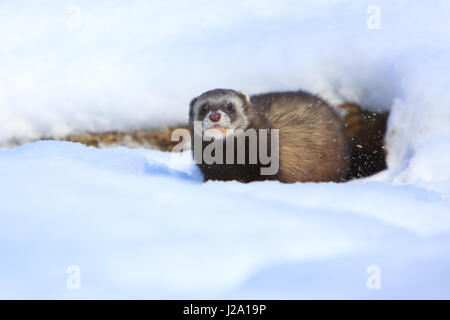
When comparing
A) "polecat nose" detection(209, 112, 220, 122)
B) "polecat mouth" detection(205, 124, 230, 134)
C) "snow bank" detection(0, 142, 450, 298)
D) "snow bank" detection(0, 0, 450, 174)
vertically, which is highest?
"snow bank" detection(0, 0, 450, 174)

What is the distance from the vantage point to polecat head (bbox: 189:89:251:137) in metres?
3.66

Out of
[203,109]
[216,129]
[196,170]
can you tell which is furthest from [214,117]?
[196,170]

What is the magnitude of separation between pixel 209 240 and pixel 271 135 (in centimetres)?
214

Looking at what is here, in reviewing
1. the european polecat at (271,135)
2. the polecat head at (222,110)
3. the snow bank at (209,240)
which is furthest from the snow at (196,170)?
the polecat head at (222,110)

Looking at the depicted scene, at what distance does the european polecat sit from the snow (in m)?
0.35

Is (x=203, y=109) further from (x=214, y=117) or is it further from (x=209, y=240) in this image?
(x=209, y=240)

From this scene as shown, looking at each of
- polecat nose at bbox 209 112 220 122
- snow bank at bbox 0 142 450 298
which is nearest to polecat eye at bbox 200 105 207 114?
polecat nose at bbox 209 112 220 122

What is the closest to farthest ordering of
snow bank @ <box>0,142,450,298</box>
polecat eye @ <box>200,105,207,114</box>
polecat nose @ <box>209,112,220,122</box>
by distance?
snow bank @ <box>0,142,450,298</box>, polecat nose @ <box>209,112,220,122</box>, polecat eye @ <box>200,105,207,114</box>

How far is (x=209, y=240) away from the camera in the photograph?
6.25 feet

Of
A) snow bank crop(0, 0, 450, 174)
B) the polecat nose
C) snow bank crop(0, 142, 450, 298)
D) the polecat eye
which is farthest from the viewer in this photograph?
snow bank crop(0, 0, 450, 174)

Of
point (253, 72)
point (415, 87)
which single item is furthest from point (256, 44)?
point (415, 87)

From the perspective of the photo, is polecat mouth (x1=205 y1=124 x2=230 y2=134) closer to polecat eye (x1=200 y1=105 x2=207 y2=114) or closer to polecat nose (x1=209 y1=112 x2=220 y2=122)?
polecat nose (x1=209 y1=112 x2=220 y2=122)

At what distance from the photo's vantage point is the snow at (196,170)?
1778 mm
